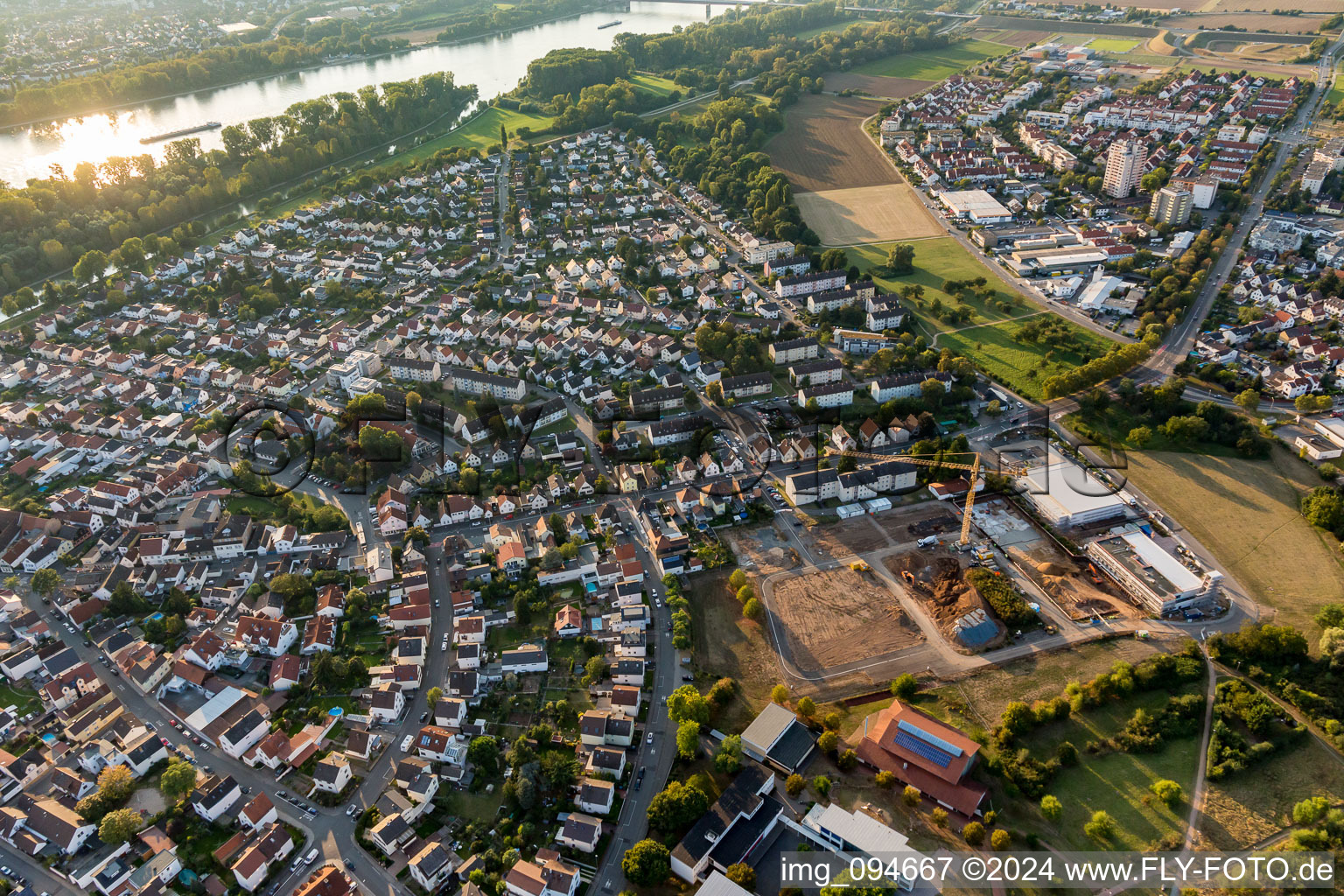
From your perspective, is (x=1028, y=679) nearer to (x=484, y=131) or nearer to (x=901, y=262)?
(x=901, y=262)

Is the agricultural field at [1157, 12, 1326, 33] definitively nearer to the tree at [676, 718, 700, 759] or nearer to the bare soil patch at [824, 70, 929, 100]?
the bare soil patch at [824, 70, 929, 100]

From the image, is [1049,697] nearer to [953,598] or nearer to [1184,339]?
[953,598]

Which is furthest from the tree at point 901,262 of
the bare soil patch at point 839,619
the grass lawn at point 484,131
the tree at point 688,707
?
the grass lawn at point 484,131

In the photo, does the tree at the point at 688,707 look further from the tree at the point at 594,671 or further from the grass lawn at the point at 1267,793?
the grass lawn at the point at 1267,793

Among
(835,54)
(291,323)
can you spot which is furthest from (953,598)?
(835,54)

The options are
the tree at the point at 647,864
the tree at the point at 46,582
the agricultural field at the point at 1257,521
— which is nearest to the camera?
the tree at the point at 647,864

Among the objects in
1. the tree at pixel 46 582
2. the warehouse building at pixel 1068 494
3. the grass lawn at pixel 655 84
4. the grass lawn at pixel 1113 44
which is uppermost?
the grass lawn at pixel 655 84
